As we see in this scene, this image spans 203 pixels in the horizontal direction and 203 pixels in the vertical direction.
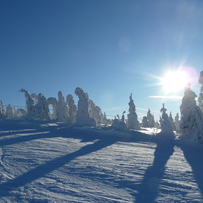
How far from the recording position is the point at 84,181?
6.95 metres

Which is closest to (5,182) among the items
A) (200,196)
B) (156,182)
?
(156,182)

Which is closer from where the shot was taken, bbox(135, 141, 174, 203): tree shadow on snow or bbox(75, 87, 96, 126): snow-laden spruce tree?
bbox(135, 141, 174, 203): tree shadow on snow

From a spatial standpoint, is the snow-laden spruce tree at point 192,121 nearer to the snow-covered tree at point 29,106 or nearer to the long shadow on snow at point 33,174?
the long shadow on snow at point 33,174

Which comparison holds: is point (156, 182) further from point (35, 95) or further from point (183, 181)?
point (35, 95)

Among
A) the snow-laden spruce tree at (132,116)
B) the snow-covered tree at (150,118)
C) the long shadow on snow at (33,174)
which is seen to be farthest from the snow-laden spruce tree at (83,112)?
the snow-covered tree at (150,118)

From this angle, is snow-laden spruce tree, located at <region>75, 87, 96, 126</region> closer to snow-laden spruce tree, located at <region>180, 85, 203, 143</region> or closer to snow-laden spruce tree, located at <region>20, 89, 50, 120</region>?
snow-laden spruce tree, located at <region>20, 89, 50, 120</region>

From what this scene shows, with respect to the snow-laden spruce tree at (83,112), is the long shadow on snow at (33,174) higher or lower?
lower

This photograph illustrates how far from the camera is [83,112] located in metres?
33.3

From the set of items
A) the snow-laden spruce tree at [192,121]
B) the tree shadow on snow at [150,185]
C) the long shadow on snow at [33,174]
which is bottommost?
the tree shadow on snow at [150,185]

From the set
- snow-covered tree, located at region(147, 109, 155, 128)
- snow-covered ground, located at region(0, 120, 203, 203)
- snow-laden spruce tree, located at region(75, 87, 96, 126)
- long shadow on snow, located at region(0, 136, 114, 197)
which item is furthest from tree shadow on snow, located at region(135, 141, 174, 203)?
snow-covered tree, located at region(147, 109, 155, 128)

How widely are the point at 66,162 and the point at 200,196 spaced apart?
6.46 metres

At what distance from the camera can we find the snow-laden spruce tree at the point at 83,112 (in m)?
32.6

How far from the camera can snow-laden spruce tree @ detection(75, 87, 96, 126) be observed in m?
32.6

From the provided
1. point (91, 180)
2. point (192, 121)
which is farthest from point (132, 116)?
point (91, 180)
